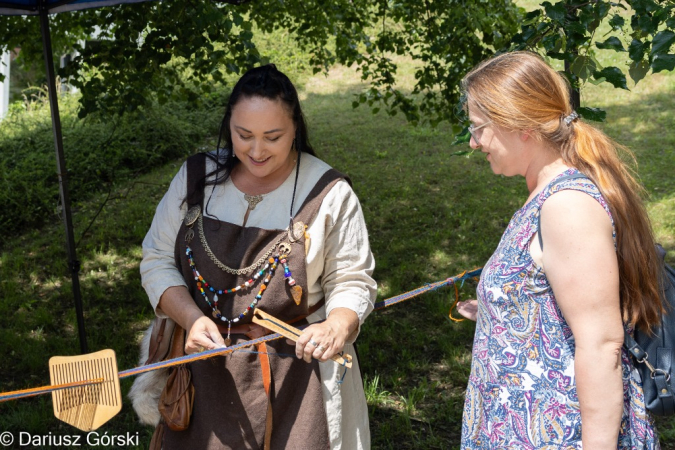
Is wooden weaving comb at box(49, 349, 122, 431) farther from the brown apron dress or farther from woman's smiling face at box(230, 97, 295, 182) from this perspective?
woman's smiling face at box(230, 97, 295, 182)

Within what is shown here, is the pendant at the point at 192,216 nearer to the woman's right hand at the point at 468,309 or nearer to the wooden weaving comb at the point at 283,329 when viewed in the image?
the wooden weaving comb at the point at 283,329

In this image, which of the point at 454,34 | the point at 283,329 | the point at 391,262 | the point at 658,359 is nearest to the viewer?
the point at 658,359

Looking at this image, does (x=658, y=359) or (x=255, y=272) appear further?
(x=255, y=272)

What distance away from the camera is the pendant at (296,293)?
6.72ft

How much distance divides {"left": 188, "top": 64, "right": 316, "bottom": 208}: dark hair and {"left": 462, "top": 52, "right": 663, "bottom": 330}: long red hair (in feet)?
1.88

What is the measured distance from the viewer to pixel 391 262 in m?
5.70

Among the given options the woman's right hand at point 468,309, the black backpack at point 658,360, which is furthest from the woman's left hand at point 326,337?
the black backpack at point 658,360

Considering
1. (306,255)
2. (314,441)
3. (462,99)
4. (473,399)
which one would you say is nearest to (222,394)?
(314,441)

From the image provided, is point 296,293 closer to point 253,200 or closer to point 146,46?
point 253,200

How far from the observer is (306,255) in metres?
2.05

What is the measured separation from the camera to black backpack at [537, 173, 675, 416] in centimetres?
168

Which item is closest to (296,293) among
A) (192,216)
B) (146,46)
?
(192,216)

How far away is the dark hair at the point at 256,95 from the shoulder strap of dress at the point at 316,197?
135mm

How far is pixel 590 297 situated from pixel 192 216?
1174 millimetres
